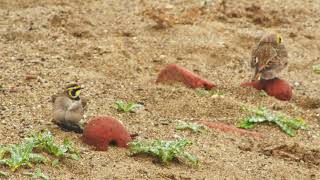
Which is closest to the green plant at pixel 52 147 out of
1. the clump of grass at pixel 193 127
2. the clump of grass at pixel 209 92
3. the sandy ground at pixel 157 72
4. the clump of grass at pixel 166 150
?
the sandy ground at pixel 157 72

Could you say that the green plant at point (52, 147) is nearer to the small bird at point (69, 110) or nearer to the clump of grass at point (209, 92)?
the small bird at point (69, 110)

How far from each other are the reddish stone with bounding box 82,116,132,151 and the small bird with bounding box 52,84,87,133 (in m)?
0.25

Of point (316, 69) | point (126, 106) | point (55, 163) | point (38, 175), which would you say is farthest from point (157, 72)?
point (38, 175)

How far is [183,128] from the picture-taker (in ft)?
25.3

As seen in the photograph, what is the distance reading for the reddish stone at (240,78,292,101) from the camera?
9070 millimetres

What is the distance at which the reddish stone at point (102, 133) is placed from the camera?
696cm

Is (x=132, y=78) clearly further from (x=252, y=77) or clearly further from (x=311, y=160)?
(x=311, y=160)

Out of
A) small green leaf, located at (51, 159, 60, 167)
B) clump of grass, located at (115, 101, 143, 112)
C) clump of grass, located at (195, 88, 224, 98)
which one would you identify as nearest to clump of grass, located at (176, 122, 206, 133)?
clump of grass, located at (115, 101, 143, 112)

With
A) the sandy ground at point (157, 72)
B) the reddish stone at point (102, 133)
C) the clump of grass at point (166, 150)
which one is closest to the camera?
the clump of grass at point (166, 150)

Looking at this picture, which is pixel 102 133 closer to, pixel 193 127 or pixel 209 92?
pixel 193 127

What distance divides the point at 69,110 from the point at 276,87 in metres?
2.68

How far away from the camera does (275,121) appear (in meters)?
8.11

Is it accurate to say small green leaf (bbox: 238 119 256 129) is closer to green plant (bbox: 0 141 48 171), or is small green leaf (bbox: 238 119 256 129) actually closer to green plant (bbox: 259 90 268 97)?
green plant (bbox: 259 90 268 97)

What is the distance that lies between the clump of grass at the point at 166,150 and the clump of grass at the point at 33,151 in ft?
1.68
